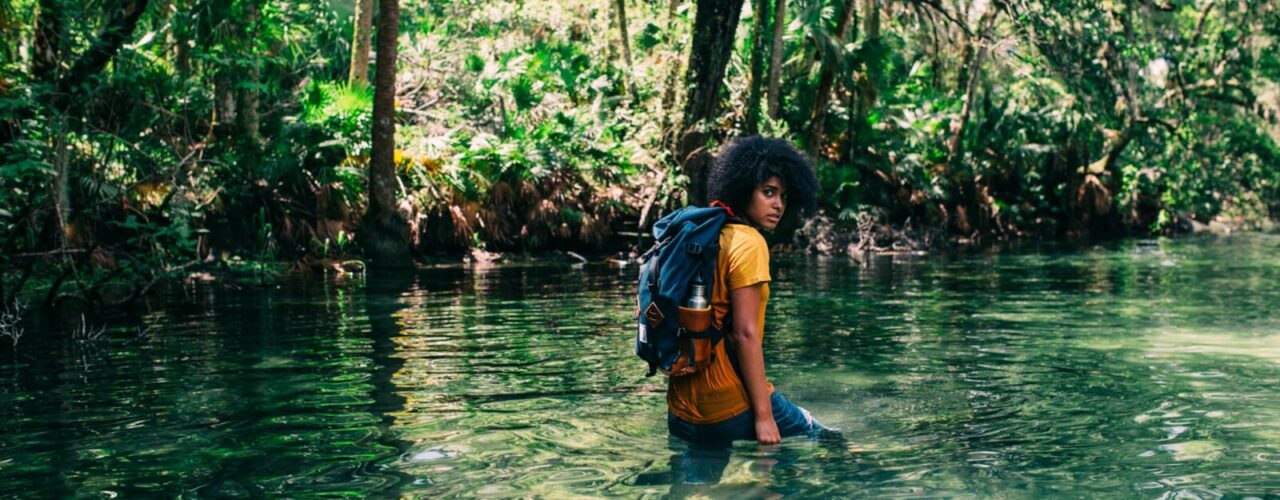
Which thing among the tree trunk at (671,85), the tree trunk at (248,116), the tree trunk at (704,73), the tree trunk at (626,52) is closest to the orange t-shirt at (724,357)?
the tree trunk at (704,73)

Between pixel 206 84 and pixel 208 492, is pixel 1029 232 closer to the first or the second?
pixel 206 84

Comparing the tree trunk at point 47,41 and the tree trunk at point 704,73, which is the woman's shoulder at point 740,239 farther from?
the tree trunk at point 704,73

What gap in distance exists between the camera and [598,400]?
24.0 ft

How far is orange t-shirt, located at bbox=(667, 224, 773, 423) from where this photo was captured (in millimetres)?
4781

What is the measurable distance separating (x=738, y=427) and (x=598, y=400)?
2345 millimetres

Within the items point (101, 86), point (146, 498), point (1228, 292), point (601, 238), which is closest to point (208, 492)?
point (146, 498)

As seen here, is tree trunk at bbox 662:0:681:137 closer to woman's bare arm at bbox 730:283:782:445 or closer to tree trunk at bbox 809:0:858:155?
tree trunk at bbox 809:0:858:155

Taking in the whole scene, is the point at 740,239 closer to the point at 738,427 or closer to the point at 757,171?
the point at 757,171

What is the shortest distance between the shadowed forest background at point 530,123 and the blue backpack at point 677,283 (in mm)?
8173

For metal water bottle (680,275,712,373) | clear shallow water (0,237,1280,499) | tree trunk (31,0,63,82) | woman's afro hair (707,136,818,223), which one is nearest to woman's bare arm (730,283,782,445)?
metal water bottle (680,275,712,373)

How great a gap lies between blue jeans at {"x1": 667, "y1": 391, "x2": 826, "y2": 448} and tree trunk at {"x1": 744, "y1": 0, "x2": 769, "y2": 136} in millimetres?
18961

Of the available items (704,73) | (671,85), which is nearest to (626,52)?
(671,85)

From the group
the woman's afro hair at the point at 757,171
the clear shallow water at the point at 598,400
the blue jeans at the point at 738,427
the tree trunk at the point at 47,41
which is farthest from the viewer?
the tree trunk at the point at 47,41

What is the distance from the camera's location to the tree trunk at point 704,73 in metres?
21.1
